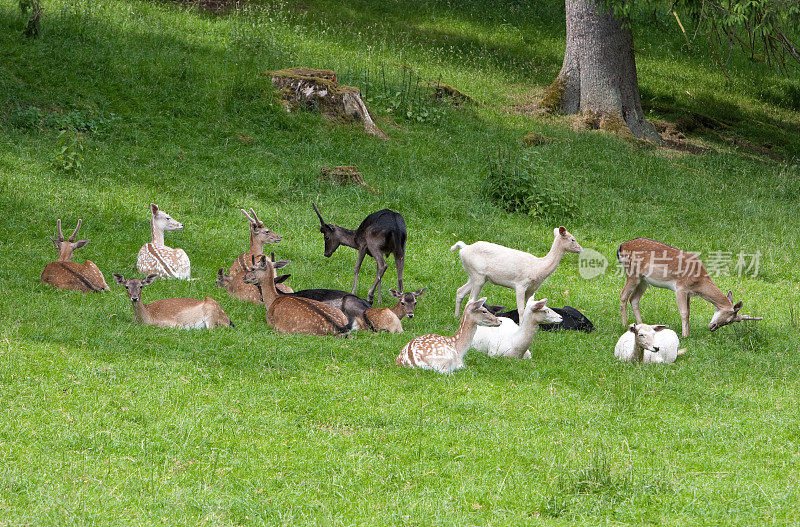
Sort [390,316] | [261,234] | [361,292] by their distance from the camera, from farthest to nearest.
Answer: [261,234]
[361,292]
[390,316]

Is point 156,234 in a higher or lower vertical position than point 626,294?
lower

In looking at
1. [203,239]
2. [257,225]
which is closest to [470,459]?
[257,225]

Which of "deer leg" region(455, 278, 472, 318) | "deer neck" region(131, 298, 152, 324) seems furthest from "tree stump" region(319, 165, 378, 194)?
"deer neck" region(131, 298, 152, 324)

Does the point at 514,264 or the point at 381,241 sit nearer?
the point at 514,264

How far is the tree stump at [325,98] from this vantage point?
2017 cm

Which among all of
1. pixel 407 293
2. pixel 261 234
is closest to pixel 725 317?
pixel 407 293

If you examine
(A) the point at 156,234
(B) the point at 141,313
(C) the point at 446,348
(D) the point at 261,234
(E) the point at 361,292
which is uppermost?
(C) the point at 446,348

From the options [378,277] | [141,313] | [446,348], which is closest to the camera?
[446,348]

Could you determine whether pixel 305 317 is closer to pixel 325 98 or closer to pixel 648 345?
pixel 648 345

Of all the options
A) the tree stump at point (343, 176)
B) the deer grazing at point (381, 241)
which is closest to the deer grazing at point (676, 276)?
the deer grazing at point (381, 241)

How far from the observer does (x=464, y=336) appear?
9922 mm

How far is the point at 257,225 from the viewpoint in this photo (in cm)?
1368

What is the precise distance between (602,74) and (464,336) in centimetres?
1557

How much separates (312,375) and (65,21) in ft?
51.8
